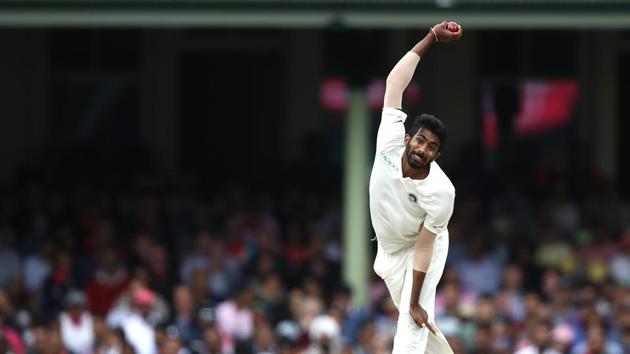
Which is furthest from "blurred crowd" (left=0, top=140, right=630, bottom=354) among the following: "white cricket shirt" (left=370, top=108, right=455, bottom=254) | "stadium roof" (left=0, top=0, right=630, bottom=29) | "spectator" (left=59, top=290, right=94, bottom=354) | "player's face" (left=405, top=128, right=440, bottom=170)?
"player's face" (left=405, top=128, right=440, bottom=170)

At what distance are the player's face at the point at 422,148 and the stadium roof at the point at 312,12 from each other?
6.86 m

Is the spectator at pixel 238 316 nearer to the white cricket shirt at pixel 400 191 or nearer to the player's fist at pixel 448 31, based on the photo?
the white cricket shirt at pixel 400 191

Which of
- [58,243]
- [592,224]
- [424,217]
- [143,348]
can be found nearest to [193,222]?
[58,243]

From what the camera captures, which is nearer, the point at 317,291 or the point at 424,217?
the point at 424,217

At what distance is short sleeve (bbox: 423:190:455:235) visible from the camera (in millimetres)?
9273

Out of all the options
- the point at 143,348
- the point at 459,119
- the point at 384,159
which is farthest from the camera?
the point at 459,119

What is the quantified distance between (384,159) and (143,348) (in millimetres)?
6093

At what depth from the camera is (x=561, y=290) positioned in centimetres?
1591

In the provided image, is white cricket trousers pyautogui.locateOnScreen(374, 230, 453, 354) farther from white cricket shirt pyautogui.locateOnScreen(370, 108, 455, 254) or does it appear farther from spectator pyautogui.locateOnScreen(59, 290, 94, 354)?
spectator pyautogui.locateOnScreen(59, 290, 94, 354)

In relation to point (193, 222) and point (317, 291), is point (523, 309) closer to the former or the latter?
point (317, 291)

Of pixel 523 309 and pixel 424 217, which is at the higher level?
pixel 424 217

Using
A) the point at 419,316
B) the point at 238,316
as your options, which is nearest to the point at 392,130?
the point at 419,316

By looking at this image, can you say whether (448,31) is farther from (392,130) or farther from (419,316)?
(419,316)

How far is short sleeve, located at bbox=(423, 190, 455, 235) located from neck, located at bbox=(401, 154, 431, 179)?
0.12m
